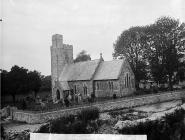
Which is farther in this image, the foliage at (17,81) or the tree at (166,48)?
the tree at (166,48)

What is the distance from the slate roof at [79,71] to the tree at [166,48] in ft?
29.5

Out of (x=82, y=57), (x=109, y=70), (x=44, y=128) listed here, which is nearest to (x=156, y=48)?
(x=109, y=70)

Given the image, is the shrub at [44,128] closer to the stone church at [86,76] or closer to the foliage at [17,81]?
the foliage at [17,81]

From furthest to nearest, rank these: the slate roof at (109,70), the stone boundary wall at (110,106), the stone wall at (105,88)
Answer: the slate roof at (109,70)
the stone wall at (105,88)
the stone boundary wall at (110,106)

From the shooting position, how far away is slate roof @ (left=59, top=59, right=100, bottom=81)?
39.3 m

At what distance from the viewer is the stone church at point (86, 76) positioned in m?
36.7

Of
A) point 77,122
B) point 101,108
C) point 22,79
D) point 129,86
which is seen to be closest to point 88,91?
point 129,86

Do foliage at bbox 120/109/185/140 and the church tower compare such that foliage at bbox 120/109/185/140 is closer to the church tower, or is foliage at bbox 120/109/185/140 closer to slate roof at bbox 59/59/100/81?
slate roof at bbox 59/59/100/81

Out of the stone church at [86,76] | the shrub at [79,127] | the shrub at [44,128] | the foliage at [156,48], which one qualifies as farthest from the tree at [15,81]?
the shrub at [79,127]

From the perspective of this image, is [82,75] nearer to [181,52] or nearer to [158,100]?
[158,100]

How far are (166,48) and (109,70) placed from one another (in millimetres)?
9235

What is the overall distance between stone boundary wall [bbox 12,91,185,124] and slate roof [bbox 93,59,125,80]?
6223mm

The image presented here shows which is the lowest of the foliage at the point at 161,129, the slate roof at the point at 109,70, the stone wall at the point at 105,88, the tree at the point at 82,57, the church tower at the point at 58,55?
the foliage at the point at 161,129

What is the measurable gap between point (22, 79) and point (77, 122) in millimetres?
18475
